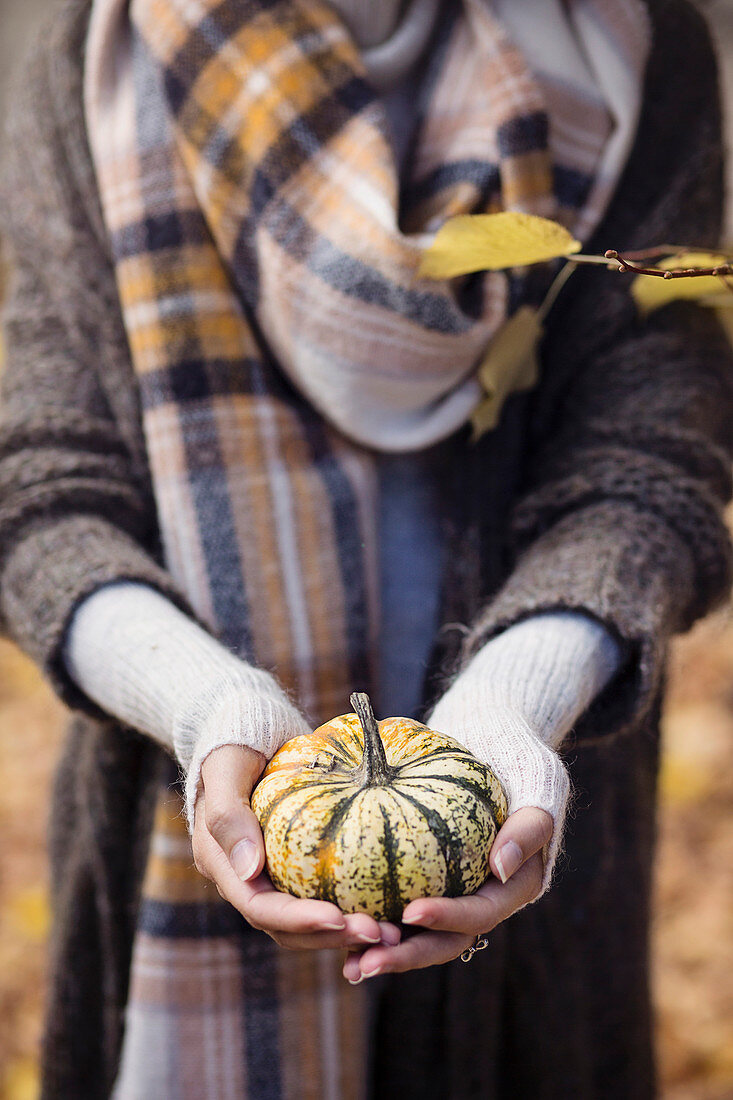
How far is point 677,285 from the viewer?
82cm

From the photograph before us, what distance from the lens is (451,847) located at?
0.58 meters

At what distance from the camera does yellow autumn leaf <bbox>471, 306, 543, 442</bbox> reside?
91 centimetres

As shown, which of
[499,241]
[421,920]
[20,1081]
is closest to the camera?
[421,920]

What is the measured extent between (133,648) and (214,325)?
13.6 inches

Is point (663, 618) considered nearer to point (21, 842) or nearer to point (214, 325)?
point (214, 325)

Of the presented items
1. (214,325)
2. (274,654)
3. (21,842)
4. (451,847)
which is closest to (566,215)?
(214,325)

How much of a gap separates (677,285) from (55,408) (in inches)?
24.2

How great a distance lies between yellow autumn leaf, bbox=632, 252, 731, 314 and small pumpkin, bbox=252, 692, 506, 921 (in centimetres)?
43

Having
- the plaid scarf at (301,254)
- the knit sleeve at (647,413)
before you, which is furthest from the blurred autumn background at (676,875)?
the plaid scarf at (301,254)

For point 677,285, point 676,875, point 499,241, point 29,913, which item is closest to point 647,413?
point 677,285

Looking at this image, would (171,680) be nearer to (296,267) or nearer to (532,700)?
(532,700)

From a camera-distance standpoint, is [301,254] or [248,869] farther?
[301,254]

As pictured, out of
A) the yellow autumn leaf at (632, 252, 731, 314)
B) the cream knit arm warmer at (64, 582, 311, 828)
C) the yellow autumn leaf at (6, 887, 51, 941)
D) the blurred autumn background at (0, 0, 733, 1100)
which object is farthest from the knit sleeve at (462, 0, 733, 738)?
the yellow autumn leaf at (6, 887, 51, 941)

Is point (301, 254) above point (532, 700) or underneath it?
above
